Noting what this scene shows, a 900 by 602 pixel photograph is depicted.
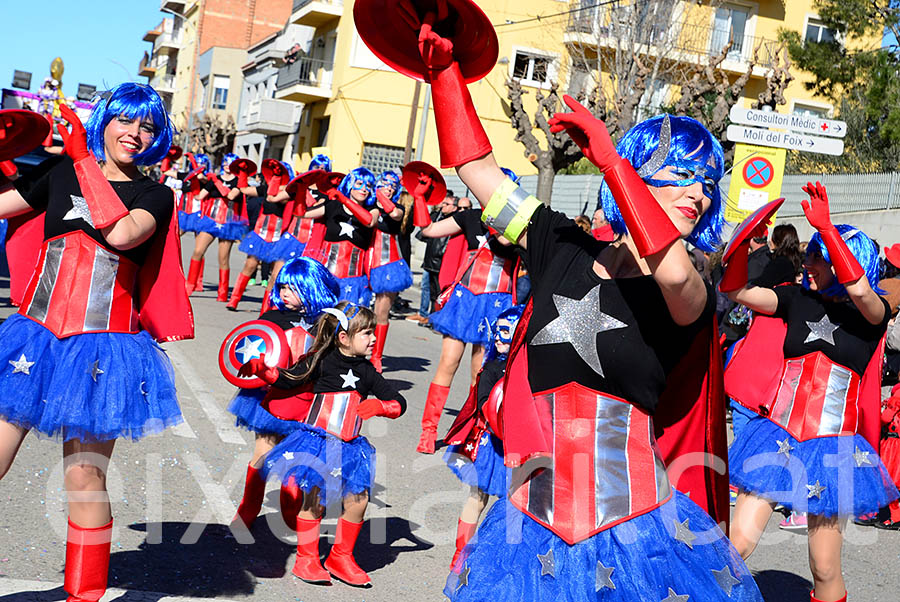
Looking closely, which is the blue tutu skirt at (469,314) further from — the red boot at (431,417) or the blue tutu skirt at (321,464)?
the blue tutu skirt at (321,464)

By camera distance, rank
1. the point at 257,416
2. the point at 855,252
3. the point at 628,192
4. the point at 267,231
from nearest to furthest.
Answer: the point at 628,192 → the point at 855,252 → the point at 257,416 → the point at 267,231

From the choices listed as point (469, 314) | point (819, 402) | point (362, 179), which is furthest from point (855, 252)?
point (362, 179)

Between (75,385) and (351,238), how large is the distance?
272 inches

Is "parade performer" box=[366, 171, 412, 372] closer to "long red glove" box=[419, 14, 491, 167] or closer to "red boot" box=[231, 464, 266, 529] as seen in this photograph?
"red boot" box=[231, 464, 266, 529]

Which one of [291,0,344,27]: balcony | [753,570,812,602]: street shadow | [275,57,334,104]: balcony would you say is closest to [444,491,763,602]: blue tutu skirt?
[753,570,812,602]: street shadow

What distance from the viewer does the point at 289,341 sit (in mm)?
5348

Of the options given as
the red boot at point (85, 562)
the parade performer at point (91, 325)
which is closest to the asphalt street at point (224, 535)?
the red boot at point (85, 562)

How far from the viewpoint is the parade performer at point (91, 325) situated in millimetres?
3693

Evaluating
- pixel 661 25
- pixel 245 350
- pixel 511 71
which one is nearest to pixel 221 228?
pixel 245 350

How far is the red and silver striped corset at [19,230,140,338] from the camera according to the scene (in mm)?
3768

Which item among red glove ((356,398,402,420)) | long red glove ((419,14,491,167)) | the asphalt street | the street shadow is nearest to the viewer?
long red glove ((419,14,491,167))

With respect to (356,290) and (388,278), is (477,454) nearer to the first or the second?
(356,290)

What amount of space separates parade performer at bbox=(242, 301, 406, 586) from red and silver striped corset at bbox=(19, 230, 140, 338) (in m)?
1.10

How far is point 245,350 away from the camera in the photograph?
17.0 ft
